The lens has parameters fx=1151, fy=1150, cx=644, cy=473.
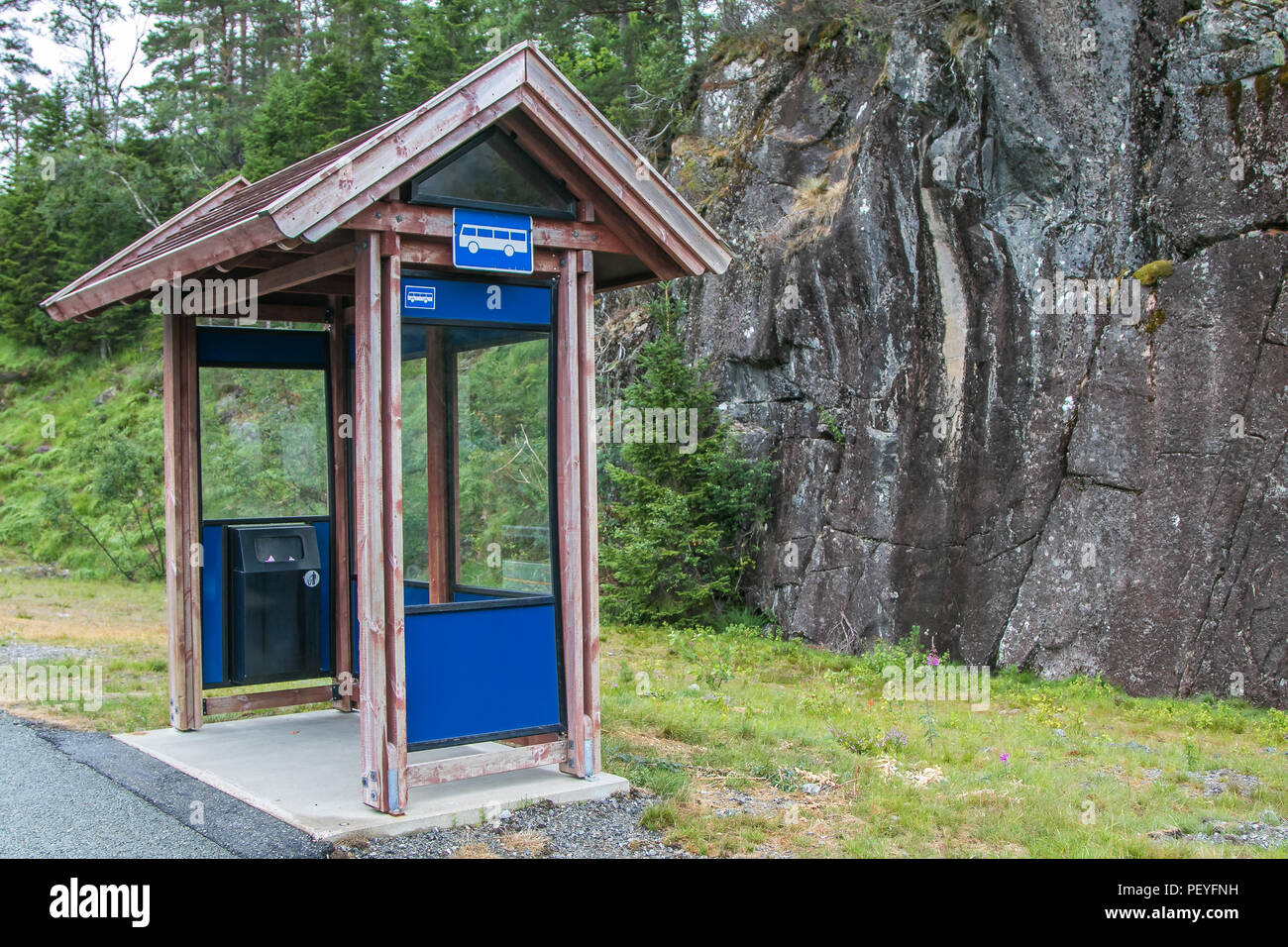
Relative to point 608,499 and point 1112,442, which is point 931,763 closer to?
point 1112,442

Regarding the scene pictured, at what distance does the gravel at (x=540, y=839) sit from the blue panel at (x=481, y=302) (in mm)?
2939

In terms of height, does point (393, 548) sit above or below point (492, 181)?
below

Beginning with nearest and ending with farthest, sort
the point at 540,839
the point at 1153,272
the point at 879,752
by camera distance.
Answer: the point at 540,839, the point at 879,752, the point at 1153,272

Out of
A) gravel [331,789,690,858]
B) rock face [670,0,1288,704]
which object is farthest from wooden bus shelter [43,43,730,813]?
rock face [670,0,1288,704]

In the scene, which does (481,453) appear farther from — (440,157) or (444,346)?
(440,157)

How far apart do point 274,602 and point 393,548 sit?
3006 millimetres

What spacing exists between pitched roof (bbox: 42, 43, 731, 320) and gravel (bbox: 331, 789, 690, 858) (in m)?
3.27

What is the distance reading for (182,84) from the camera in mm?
35750

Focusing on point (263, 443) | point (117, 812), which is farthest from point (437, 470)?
point (117, 812)

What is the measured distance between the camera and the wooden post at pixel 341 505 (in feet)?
30.0

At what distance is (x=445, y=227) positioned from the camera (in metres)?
6.75

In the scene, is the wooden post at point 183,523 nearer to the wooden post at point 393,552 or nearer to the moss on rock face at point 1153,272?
the wooden post at point 393,552

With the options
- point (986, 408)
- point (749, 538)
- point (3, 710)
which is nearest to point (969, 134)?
point (986, 408)

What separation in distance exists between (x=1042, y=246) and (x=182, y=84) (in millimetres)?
30871
